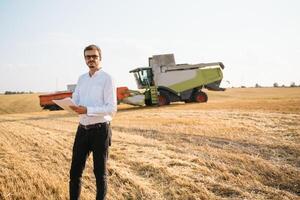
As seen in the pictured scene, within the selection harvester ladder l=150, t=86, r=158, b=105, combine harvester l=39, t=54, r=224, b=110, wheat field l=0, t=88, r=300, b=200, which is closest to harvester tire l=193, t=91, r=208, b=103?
combine harvester l=39, t=54, r=224, b=110

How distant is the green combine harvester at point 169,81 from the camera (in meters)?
29.8

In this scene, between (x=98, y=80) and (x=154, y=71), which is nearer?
(x=98, y=80)

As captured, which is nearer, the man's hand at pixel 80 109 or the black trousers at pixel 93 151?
the man's hand at pixel 80 109

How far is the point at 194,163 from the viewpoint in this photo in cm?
741

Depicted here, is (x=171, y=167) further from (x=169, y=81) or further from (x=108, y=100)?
(x=169, y=81)

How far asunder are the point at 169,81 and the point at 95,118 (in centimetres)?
2615

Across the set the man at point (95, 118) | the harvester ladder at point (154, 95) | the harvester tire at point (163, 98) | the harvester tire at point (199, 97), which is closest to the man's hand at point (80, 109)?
the man at point (95, 118)

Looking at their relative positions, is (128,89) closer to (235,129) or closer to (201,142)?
(235,129)

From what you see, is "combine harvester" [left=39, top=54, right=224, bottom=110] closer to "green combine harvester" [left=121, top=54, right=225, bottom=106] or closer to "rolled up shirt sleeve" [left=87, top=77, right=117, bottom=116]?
"green combine harvester" [left=121, top=54, right=225, bottom=106]

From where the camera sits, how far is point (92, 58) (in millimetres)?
4352

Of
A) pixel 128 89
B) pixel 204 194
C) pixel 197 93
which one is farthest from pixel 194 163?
pixel 197 93

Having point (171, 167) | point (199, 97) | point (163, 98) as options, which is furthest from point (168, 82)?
point (171, 167)

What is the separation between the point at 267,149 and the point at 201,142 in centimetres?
183

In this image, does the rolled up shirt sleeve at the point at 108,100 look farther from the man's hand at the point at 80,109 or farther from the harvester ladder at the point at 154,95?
the harvester ladder at the point at 154,95
